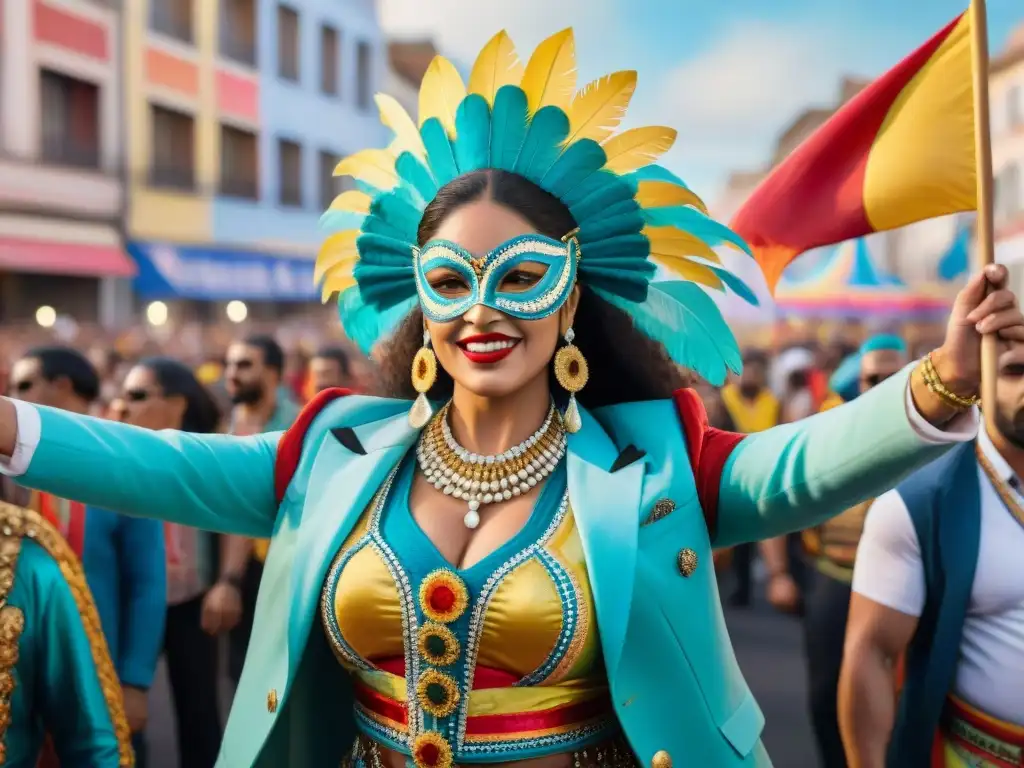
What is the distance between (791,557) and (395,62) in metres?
26.5

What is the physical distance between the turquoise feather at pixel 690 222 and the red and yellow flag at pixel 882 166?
0.10 meters

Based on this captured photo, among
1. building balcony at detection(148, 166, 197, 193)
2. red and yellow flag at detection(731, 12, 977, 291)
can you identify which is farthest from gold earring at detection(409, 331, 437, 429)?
building balcony at detection(148, 166, 197, 193)

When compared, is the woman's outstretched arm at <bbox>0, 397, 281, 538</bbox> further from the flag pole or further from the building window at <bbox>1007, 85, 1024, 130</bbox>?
the building window at <bbox>1007, 85, 1024, 130</bbox>

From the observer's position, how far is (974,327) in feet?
6.29

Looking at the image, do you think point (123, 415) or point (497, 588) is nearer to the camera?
point (497, 588)

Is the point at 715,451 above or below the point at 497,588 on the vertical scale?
above

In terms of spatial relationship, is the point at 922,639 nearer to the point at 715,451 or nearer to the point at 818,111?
the point at 715,451

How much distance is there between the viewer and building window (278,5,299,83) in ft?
82.2

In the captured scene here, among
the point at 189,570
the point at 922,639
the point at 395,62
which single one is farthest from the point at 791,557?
the point at 395,62

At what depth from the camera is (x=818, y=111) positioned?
46.6 m

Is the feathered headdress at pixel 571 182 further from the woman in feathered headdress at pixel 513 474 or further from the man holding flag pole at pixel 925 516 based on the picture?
the man holding flag pole at pixel 925 516

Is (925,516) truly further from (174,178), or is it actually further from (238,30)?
(238,30)

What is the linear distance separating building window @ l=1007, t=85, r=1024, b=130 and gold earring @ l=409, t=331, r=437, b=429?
3483 centimetres

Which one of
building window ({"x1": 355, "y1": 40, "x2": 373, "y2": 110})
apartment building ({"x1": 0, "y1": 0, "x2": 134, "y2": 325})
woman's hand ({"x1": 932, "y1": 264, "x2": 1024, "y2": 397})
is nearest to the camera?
woman's hand ({"x1": 932, "y1": 264, "x2": 1024, "y2": 397})
